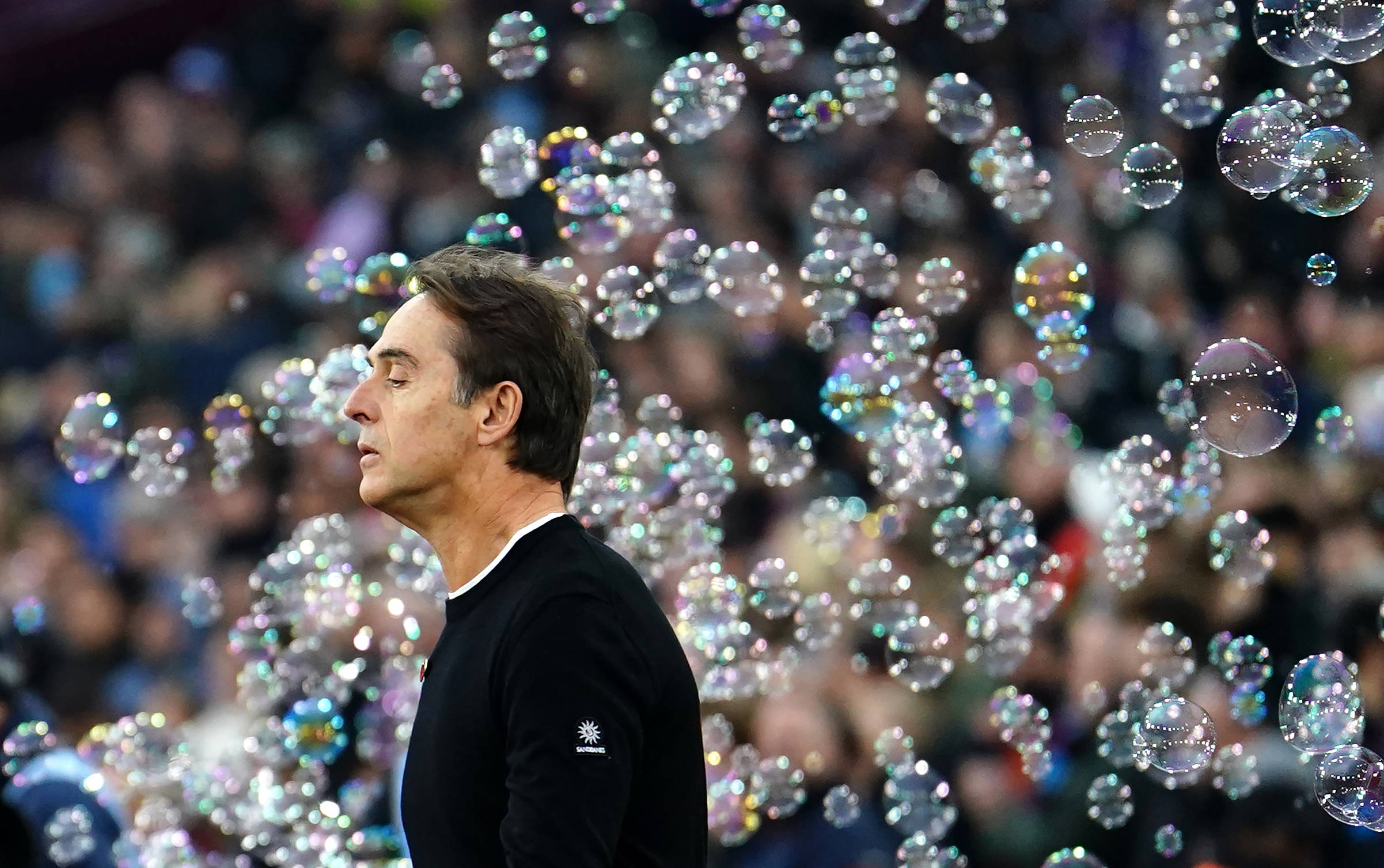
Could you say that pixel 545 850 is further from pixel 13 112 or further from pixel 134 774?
pixel 13 112

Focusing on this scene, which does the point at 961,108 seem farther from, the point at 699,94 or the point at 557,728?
the point at 557,728

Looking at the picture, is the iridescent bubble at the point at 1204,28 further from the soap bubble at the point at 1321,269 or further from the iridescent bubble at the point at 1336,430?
the iridescent bubble at the point at 1336,430

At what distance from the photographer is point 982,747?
4.30 metres

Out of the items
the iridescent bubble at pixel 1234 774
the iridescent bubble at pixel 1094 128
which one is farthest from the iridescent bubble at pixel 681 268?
the iridescent bubble at pixel 1234 774

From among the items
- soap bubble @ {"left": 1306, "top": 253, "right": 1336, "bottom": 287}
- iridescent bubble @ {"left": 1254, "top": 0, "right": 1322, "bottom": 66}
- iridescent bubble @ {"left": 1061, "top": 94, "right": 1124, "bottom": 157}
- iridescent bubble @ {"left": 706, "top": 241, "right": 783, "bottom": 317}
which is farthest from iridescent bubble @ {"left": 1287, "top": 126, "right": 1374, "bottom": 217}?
iridescent bubble @ {"left": 706, "top": 241, "right": 783, "bottom": 317}

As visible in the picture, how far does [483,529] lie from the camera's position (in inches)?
80.4

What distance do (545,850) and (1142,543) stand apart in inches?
116

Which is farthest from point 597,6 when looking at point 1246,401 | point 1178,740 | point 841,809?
point 1178,740

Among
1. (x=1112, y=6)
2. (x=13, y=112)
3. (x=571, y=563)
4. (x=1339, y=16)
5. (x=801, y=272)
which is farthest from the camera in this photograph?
(x=13, y=112)

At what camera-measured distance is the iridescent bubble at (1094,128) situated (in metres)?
4.18

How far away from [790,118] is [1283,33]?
143 centimetres

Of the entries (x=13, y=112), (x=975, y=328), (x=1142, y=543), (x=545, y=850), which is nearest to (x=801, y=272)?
(x=975, y=328)

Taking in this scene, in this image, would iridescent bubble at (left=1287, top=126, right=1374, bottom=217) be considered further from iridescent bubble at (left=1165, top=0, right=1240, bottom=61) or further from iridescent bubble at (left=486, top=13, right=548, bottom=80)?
iridescent bubble at (left=486, top=13, right=548, bottom=80)

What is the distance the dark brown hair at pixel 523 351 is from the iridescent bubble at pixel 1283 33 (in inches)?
91.8
